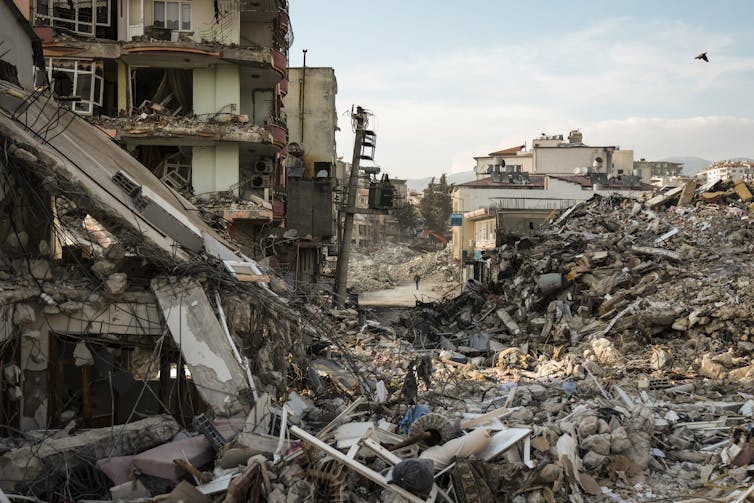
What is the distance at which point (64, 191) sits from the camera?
341 inches

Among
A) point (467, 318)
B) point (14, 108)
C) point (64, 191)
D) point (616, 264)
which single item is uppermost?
point (14, 108)

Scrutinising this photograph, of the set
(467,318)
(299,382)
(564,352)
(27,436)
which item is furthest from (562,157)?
(27,436)

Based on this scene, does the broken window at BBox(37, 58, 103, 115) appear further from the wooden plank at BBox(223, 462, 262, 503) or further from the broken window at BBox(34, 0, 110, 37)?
the wooden plank at BBox(223, 462, 262, 503)

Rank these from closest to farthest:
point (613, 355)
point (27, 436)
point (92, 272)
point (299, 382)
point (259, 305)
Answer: point (27, 436), point (92, 272), point (259, 305), point (299, 382), point (613, 355)

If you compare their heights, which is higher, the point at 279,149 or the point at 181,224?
the point at 279,149

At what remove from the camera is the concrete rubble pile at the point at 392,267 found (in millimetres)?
55344

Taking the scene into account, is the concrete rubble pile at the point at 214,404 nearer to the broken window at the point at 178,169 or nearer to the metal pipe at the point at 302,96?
the broken window at the point at 178,169

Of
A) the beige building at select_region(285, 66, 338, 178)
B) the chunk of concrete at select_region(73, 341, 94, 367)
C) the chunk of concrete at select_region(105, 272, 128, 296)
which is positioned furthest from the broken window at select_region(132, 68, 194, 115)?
the chunk of concrete at select_region(73, 341, 94, 367)

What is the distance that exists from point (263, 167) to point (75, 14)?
757cm

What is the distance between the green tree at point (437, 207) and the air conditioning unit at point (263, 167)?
200 feet

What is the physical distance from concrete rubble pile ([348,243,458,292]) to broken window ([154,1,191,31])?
29.5 metres

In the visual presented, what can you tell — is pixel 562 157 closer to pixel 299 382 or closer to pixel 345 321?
pixel 345 321

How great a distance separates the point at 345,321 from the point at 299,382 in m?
11.4

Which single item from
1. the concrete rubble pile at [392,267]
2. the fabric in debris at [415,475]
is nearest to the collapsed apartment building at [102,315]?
the fabric in debris at [415,475]
